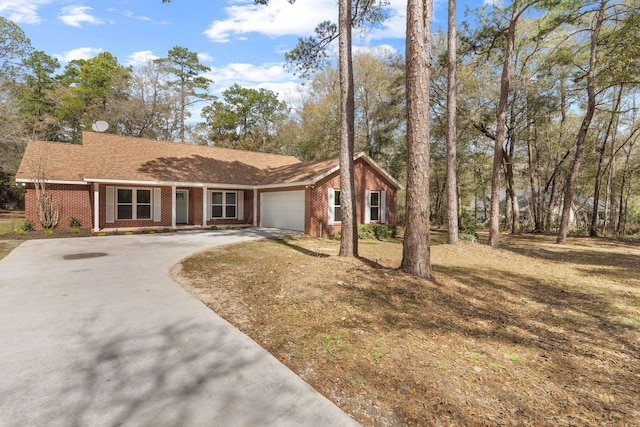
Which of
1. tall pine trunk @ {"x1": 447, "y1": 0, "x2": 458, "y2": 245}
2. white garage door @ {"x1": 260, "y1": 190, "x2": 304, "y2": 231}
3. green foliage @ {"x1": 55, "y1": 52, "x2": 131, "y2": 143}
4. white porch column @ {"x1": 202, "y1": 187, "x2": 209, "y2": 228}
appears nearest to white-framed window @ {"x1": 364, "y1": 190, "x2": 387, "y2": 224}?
white garage door @ {"x1": 260, "y1": 190, "x2": 304, "y2": 231}

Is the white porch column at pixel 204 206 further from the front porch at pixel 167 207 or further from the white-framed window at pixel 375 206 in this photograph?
the white-framed window at pixel 375 206

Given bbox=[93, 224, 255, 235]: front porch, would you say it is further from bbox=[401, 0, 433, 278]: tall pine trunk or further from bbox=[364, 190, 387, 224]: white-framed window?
bbox=[401, 0, 433, 278]: tall pine trunk

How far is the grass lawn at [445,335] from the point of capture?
2670mm

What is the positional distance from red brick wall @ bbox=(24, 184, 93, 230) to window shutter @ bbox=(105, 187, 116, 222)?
2.45 ft

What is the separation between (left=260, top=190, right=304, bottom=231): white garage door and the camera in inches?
619

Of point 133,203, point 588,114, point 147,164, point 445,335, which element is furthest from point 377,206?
point 445,335

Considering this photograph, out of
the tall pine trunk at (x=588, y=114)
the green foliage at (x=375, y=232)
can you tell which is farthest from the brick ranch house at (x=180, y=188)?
the tall pine trunk at (x=588, y=114)

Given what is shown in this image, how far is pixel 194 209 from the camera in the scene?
1744cm

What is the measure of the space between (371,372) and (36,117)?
35937 mm

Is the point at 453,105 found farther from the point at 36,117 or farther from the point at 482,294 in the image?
the point at 36,117

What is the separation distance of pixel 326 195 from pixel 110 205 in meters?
10.6

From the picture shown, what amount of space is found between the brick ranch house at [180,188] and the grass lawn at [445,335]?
25.2ft

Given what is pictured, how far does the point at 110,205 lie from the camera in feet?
49.7

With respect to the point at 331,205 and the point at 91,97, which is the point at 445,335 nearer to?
the point at 331,205
